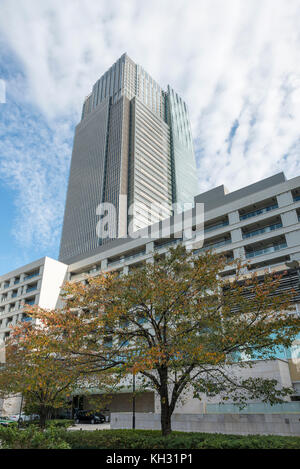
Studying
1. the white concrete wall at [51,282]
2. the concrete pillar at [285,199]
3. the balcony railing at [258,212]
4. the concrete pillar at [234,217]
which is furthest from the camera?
the white concrete wall at [51,282]

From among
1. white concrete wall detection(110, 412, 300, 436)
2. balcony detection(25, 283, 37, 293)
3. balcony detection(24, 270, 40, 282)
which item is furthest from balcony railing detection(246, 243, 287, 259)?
balcony detection(24, 270, 40, 282)

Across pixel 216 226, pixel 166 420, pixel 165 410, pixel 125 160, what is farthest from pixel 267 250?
pixel 125 160

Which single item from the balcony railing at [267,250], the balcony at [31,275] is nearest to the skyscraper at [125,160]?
the balcony at [31,275]

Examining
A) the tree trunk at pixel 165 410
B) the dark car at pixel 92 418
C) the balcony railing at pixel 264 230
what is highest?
the balcony railing at pixel 264 230

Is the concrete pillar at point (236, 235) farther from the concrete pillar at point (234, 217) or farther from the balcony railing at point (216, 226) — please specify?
the balcony railing at point (216, 226)

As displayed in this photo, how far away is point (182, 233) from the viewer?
151 ft

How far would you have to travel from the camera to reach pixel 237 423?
17.9 meters

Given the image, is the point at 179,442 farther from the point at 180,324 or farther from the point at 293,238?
the point at 293,238

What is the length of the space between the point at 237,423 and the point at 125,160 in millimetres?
119201

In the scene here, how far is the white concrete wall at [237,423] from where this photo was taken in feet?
53.8

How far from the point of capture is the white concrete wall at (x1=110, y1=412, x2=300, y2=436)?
1641 centimetres

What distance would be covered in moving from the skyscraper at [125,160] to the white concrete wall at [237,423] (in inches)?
3499
